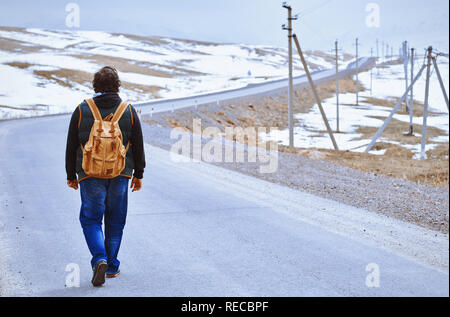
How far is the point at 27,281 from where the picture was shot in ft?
14.9

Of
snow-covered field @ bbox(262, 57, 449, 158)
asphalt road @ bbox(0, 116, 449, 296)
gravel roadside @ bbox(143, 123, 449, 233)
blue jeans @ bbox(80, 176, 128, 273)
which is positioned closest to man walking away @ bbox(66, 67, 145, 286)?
blue jeans @ bbox(80, 176, 128, 273)

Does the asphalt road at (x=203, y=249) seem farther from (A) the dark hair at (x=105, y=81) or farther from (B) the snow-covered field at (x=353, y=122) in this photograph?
(B) the snow-covered field at (x=353, y=122)

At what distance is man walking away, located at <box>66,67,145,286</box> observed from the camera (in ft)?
A: 13.9

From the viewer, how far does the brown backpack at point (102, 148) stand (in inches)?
166

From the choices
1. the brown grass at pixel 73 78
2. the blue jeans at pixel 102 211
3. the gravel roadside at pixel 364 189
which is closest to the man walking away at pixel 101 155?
the blue jeans at pixel 102 211

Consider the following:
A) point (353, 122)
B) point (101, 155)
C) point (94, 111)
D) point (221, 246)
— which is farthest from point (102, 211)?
point (353, 122)

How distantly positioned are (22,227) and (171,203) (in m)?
2.49

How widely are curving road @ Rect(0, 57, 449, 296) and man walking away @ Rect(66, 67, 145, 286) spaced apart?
0.59 m

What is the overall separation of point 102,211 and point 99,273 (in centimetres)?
57

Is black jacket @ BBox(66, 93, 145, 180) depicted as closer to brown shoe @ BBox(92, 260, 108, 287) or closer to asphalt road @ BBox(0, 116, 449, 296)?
brown shoe @ BBox(92, 260, 108, 287)

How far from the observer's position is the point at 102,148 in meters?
4.23
